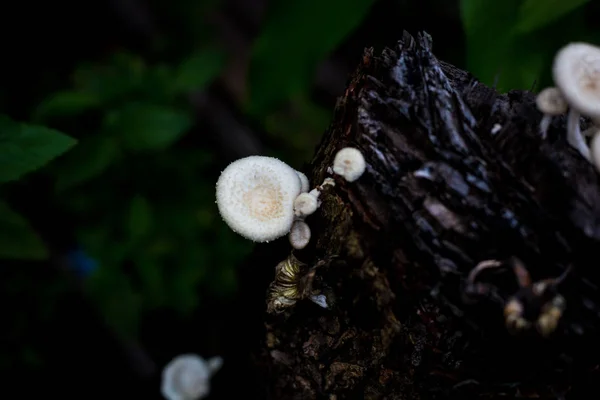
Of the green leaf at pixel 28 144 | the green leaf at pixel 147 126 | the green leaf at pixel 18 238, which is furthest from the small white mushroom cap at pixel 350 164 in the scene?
the green leaf at pixel 18 238

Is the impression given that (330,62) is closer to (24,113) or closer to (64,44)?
(64,44)

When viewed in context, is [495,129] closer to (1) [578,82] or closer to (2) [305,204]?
(1) [578,82]

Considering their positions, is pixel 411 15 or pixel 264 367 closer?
pixel 264 367

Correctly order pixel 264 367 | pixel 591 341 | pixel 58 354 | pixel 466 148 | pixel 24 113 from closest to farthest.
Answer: pixel 591 341 < pixel 466 148 < pixel 264 367 < pixel 58 354 < pixel 24 113

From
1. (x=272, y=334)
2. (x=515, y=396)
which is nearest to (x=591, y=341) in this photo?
(x=515, y=396)

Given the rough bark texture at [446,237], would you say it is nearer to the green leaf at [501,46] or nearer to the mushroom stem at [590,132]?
the mushroom stem at [590,132]

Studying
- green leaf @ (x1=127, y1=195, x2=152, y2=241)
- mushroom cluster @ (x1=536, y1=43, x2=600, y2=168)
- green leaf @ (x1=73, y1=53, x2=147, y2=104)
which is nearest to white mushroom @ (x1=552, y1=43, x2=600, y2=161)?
mushroom cluster @ (x1=536, y1=43, x2=600, y2=168)

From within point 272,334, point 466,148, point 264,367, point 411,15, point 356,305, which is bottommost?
point 264,367
